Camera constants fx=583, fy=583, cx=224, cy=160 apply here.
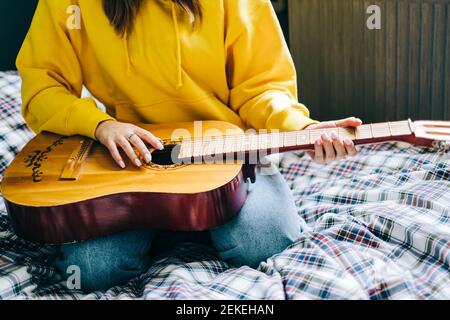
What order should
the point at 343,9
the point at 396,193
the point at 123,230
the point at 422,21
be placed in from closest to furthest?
the point at 123,230, the point at 396,193, the point at 422,21, the point at 343,9

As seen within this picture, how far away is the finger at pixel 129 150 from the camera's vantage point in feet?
3.87

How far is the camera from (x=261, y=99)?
4.37 feet

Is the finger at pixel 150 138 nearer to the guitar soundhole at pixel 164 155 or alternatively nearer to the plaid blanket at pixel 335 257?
the guitar soundhole at pixel 164 155

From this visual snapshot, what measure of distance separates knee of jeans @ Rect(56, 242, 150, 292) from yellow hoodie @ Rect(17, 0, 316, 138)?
30 centimetres

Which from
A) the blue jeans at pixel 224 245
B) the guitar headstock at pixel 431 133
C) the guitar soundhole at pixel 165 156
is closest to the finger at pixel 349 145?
the guitar headstock at pixel 431 133

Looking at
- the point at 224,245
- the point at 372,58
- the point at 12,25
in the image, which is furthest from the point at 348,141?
the point at 12,25

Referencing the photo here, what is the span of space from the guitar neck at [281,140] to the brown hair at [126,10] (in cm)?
30

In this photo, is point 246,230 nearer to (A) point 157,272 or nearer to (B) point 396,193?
(A) point 157,272

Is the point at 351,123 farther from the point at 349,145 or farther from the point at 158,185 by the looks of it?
the point at 158,185

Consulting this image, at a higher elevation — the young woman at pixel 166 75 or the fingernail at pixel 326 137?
the young woman at pixel 166 75

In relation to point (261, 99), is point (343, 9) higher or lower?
higher

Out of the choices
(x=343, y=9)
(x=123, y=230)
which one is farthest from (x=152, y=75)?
(x=343, y=9)

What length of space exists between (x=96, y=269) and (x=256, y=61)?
23.6 inches

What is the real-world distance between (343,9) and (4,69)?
1159 mm
